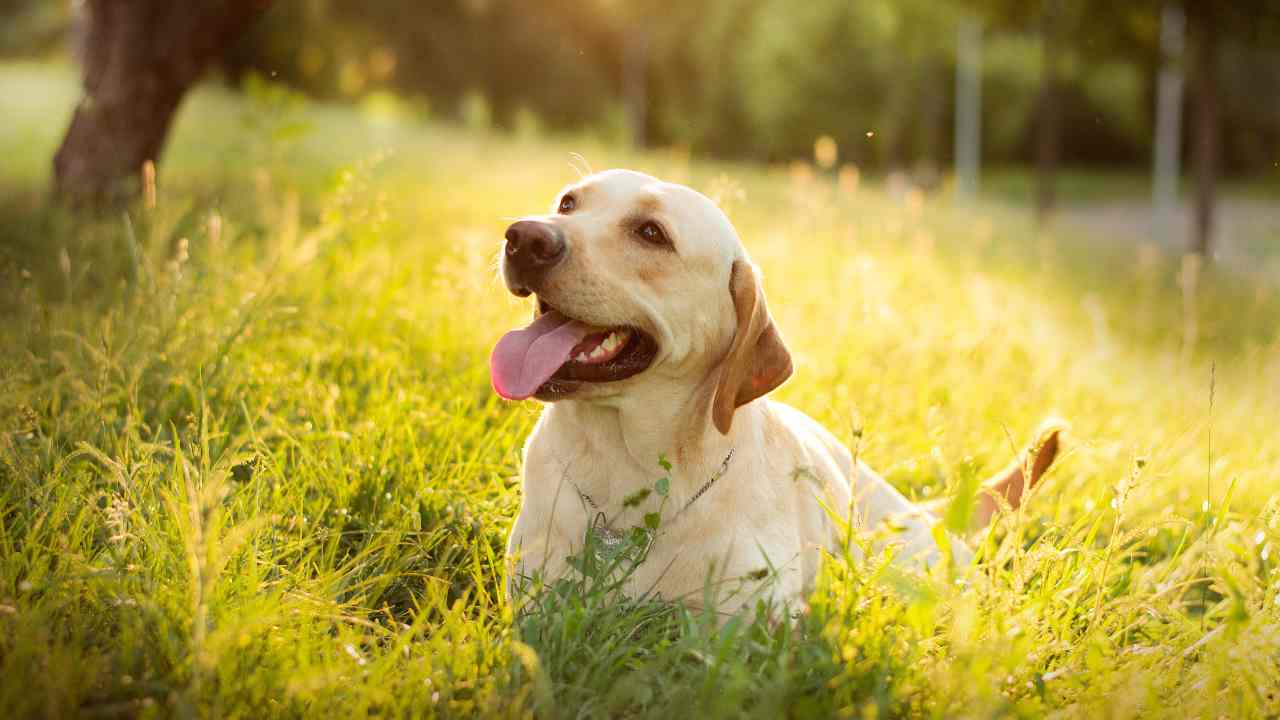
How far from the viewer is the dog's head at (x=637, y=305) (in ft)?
9.73

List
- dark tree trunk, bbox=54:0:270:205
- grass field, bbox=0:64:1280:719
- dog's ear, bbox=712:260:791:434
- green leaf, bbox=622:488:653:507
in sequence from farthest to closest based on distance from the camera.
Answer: dark tree trunk, bbox=54:0:270:205, dog's ear, bbox=712:260:791:434, green leaf, bbox=622:488:653:507, grass field, bbox=0:64:1280:719

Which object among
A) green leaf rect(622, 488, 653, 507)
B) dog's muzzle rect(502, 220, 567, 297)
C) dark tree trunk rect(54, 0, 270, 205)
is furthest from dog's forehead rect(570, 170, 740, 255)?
dark tree trunk rect(54, 0, 270, 205)

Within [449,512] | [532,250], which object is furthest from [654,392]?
[449,512]

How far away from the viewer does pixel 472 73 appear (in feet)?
120

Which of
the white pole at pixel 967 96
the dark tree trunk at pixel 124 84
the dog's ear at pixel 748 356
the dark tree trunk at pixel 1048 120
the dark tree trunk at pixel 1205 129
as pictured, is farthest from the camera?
the white pole at pixel 967 96

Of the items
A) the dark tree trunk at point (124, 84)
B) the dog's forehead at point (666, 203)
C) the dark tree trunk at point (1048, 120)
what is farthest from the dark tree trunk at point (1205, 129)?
the dog's forehead at point (666, 203)

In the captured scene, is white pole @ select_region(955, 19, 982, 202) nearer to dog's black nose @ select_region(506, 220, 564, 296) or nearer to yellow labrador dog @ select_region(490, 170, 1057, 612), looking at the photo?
yellow labrador dog @ select_region(490, 170, 1057, 612)

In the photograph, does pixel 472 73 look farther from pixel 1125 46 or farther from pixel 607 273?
pixel 607 273

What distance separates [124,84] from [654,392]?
18.7 feet

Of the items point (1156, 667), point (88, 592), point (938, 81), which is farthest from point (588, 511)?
point (938, 81)

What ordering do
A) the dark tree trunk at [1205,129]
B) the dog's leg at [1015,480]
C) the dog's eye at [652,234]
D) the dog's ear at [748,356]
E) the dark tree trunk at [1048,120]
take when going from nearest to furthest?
the dog's ear at [748,356], the dog's eye at [652,234], the dog's leg at [1015,480], the dark tree trunk at [1205,129], the dark tree trunk at [1048,120]

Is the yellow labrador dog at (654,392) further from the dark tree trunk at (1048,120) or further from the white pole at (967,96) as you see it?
the white pole at (967,96)

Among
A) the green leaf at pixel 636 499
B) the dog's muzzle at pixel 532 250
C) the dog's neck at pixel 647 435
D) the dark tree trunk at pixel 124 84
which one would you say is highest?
the dark tree trunk at pixel 124 84

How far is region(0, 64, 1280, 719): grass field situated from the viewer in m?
2.34
